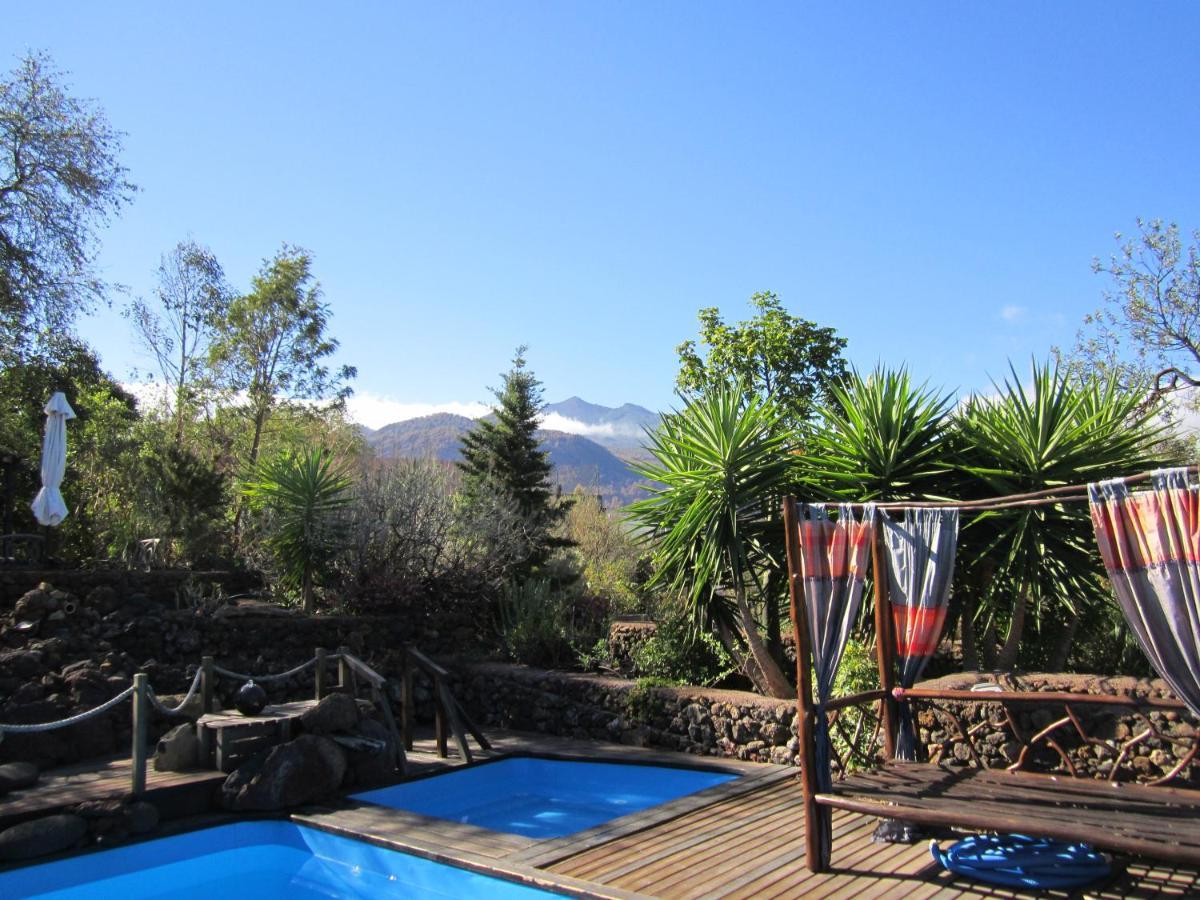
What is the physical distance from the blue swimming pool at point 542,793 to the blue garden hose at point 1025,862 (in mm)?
2981

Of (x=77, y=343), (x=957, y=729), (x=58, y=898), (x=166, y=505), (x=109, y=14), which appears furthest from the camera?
(x=77, y=343)

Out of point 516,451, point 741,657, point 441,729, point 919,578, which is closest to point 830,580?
point 919,578

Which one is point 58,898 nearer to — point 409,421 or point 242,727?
point 242,727

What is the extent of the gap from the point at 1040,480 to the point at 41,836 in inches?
308

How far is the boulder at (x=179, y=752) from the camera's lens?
Answer: 24.3 ft

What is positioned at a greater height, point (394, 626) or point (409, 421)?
point (409, 421)

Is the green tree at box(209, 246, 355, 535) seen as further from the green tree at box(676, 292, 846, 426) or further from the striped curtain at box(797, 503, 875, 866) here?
the striped curtain at box(797, 503, 875, 866)

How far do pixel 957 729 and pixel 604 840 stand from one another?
2.74 meters

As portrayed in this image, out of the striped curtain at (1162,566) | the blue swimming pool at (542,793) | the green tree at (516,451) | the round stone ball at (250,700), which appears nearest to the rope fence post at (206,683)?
the round stone ball at (250,700)

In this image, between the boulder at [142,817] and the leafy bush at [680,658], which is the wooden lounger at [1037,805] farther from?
the boulder at [142,817]

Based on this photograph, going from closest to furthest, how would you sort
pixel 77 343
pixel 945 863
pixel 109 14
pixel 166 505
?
pixel 945 863 → pixel 109 14 → pixel 166 505 → pixel 77 343

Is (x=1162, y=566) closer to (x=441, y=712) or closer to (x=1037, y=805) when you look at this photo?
(x=1037, y=805)

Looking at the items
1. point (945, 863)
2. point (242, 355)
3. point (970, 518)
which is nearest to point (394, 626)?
point (970, 518)

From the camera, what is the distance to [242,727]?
7.48 meters
